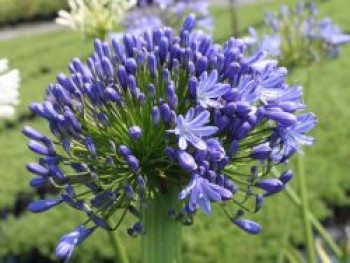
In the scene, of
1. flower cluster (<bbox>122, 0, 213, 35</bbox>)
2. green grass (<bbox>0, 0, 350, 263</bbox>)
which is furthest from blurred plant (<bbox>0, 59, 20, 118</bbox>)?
green grass (<bbox>0, 0, 350, 263</bbox>)

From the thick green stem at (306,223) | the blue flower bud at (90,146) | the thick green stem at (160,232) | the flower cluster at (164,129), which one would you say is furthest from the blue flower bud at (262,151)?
the thick green stem at (306,223)

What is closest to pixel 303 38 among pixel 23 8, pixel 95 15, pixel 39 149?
pixel 95 15

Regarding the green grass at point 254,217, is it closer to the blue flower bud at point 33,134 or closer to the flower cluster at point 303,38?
the flower cluster at point 303,38

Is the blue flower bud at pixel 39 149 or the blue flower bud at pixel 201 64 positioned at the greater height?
the blue flower bud at pixel 201 64

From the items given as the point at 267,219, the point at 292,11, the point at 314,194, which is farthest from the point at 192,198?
the point at 314,194

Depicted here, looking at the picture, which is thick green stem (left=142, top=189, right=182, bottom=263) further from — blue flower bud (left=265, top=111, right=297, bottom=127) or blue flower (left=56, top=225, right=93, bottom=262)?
blue flower bud (left=265, top=111, right=297, bottom=127)
